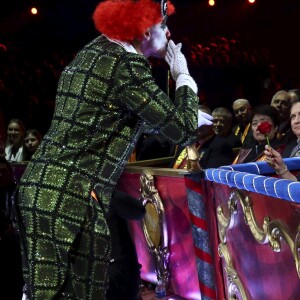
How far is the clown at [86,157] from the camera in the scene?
207cm

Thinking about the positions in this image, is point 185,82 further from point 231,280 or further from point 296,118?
point 296,118

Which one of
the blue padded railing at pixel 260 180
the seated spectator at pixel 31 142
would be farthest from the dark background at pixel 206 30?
the blue padded railing at pixel 260 180

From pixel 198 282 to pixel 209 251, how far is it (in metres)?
0.39

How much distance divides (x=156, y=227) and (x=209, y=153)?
770mm

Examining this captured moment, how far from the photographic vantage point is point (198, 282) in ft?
11.8

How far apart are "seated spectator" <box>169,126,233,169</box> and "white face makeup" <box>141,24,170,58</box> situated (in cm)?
217

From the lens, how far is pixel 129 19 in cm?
216

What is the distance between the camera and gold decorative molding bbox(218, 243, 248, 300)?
286 cm

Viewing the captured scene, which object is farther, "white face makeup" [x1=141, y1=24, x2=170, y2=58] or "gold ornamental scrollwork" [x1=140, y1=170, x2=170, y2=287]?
"gold ornamental scrollwork" [x1=140, y1=170, x2=170, y2=287]

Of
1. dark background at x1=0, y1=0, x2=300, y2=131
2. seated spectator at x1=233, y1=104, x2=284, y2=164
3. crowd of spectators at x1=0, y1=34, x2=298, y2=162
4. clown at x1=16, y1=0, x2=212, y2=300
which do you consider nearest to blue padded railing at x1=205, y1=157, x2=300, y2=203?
clown at x1=16, y1=0, x2=212, y2=300

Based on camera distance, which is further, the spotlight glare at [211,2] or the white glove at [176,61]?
the spotlight glare at [211,2]

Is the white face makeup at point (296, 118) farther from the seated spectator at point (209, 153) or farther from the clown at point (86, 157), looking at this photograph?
the clown at point (86, 157)

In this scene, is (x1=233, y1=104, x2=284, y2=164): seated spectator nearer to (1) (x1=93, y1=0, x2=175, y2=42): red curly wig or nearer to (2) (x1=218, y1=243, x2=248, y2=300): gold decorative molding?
(2) (x1=218, y1=243, x2=248, y2=300): gold decorative molding

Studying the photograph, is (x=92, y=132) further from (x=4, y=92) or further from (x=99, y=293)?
(x=4, y=92)
